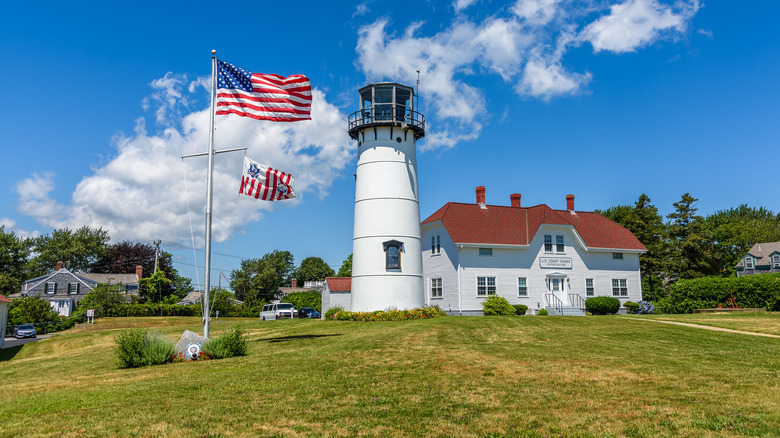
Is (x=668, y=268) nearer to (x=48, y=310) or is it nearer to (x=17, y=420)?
(x=17, y=420)

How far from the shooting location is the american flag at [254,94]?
1678 cm

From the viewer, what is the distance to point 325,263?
11281 centimetres

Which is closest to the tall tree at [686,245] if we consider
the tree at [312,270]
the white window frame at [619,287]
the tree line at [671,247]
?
the tree line at [671,247]

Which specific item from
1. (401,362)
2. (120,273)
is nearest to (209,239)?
(401,362)

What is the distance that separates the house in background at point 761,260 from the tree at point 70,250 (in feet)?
289

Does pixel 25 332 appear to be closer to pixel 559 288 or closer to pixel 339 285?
pixel 339 285

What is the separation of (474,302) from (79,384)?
25.6 metres

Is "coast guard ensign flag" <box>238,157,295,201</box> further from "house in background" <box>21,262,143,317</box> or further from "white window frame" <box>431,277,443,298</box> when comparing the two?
"house in background" <box>21,262,143,317</box>

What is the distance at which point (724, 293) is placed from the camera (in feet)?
113

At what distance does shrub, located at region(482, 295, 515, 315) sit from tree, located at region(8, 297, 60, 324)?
36052 millimetres

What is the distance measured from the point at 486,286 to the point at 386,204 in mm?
9352

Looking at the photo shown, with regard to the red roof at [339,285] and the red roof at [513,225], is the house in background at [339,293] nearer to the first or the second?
the red roof at [339,285]

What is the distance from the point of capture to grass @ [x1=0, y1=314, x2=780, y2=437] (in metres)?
7.53

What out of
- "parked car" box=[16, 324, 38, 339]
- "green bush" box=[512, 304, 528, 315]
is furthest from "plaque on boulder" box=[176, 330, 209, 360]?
"parked car" box=[16, 324, 38, 339]
